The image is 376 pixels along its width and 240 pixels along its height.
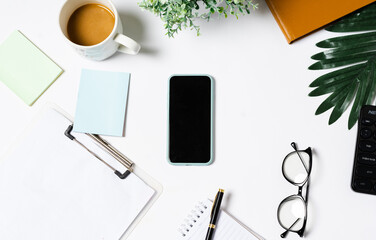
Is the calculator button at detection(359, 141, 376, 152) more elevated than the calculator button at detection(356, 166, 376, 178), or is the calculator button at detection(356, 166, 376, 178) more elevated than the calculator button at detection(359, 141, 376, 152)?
the calculator button at detection(359, 141, 376, 152)

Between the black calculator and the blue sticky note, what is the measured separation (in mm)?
488

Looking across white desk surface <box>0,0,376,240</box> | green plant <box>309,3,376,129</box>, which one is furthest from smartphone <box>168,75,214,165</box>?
green plant <box>309,3,376,129</box>

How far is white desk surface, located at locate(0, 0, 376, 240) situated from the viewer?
30.9 inches

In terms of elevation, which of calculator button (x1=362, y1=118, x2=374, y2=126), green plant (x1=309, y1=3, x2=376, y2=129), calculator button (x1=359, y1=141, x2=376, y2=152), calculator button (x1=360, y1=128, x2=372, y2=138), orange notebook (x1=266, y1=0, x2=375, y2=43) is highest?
orange notebook (x1=266, y1=0, x2=375, y2=43)

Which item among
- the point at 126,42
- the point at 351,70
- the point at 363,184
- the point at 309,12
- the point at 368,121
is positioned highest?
the point at 126,42

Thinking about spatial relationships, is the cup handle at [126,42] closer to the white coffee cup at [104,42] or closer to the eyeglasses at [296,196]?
the white coffee cup at [104,42]

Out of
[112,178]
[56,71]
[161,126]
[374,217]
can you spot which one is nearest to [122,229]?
[112,178]

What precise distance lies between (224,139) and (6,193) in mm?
465

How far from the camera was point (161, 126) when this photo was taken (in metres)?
0.80

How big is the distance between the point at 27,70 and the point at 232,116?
0.45m

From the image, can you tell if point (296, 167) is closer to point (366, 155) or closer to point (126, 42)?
point (366, 155)

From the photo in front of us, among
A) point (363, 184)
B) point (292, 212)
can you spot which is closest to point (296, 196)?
point (292, 212)

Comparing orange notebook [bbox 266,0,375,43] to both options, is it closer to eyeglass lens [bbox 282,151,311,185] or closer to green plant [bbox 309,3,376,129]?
green plant [bbox 309,3,376,129]

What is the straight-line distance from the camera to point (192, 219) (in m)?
0.78
